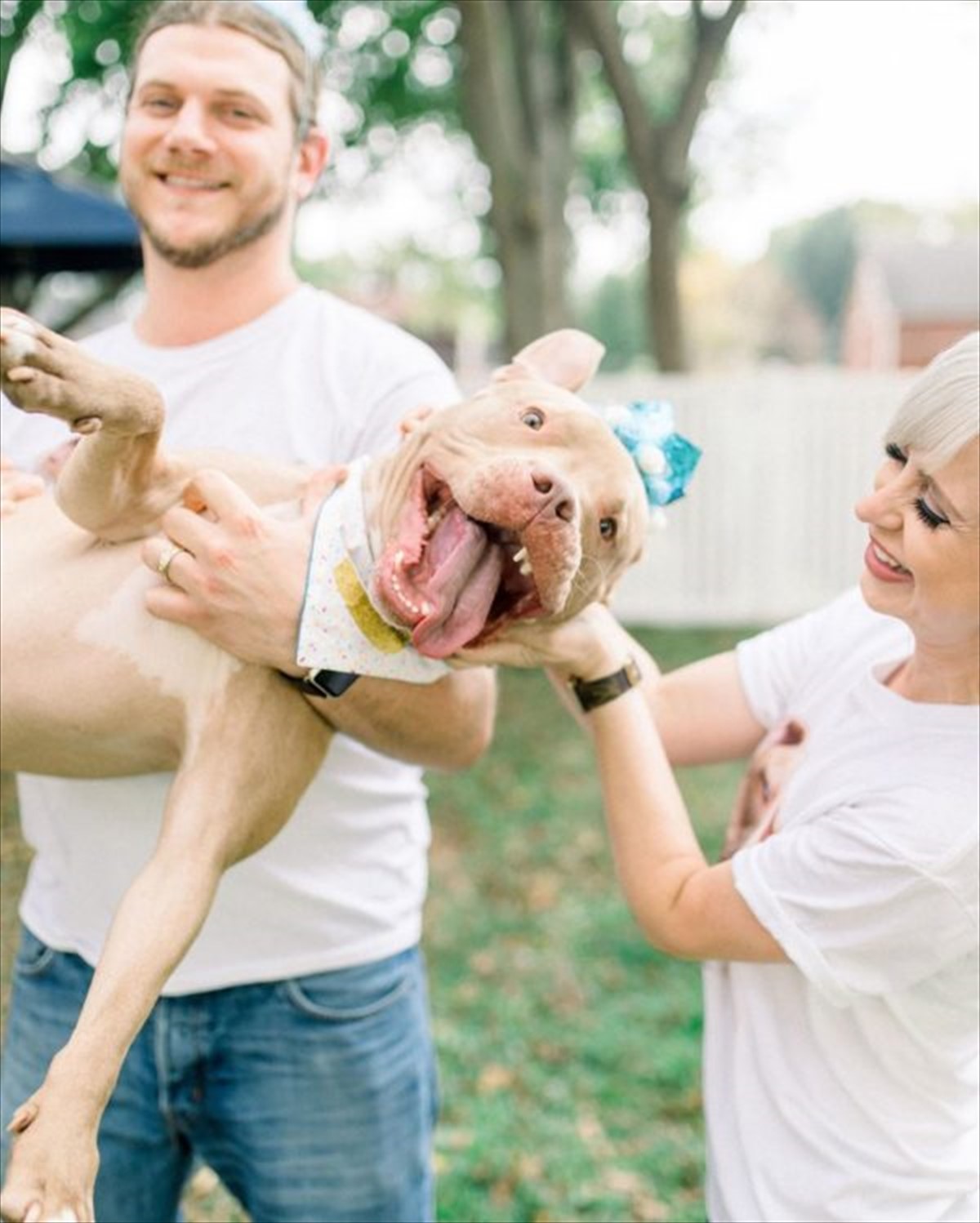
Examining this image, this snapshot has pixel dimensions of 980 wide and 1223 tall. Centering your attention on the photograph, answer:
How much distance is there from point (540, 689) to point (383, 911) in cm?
740

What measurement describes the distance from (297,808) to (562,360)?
82 centimetres

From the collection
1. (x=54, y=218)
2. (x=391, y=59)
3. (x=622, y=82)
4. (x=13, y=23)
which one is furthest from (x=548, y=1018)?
(x=391, y=59)

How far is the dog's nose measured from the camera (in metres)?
1.88

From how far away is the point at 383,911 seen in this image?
7.95ft

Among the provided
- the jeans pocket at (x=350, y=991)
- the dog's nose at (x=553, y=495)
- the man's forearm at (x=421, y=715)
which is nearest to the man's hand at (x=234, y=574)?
the man's forearm at (x=421, y=715)

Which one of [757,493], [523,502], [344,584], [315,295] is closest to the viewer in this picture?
[523,502]

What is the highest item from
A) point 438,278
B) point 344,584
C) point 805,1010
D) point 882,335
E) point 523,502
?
point 523,502

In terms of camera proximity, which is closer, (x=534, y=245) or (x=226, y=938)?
(x=226, y=938)

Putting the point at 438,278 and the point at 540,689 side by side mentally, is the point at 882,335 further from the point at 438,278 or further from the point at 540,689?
the point at 540,689

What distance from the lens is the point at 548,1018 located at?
17.0 ft

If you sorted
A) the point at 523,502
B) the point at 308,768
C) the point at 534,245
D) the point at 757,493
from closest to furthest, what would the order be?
1. the point at 523,502
2. the point at 308,768
3. the point at 534,245
4. the point at 757,493

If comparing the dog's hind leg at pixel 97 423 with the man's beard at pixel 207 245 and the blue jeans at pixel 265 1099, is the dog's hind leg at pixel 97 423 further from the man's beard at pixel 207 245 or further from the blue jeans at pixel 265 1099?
the blue jeans at pixel 265 1099

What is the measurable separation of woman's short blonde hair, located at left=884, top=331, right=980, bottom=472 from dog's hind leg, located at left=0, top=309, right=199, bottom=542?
1008mm

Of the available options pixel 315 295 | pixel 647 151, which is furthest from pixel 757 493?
pixel 315 295
